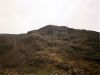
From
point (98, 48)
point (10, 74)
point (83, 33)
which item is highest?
point (83, 33)

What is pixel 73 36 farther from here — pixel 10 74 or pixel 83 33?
pixel 10 74

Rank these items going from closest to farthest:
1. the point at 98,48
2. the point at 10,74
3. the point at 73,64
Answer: the point at 10,74 < the point at 73,64 < the point at 98,48

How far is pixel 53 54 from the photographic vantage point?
4022 centimetres

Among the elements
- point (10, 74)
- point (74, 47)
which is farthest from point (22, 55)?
point (74, 47)

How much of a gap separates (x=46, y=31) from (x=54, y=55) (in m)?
20.8

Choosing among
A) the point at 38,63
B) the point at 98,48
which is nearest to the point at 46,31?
the point at 98,48

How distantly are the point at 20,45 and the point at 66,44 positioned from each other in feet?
39.3

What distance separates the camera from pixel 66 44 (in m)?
48.2

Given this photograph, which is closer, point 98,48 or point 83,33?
point 98,48

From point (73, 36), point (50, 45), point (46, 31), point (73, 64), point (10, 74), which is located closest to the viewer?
point (10, 74)

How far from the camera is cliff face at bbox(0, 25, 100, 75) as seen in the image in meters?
31.6

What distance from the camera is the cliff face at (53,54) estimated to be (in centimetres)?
3164

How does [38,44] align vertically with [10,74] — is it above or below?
above

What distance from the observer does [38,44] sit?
46594 mm
